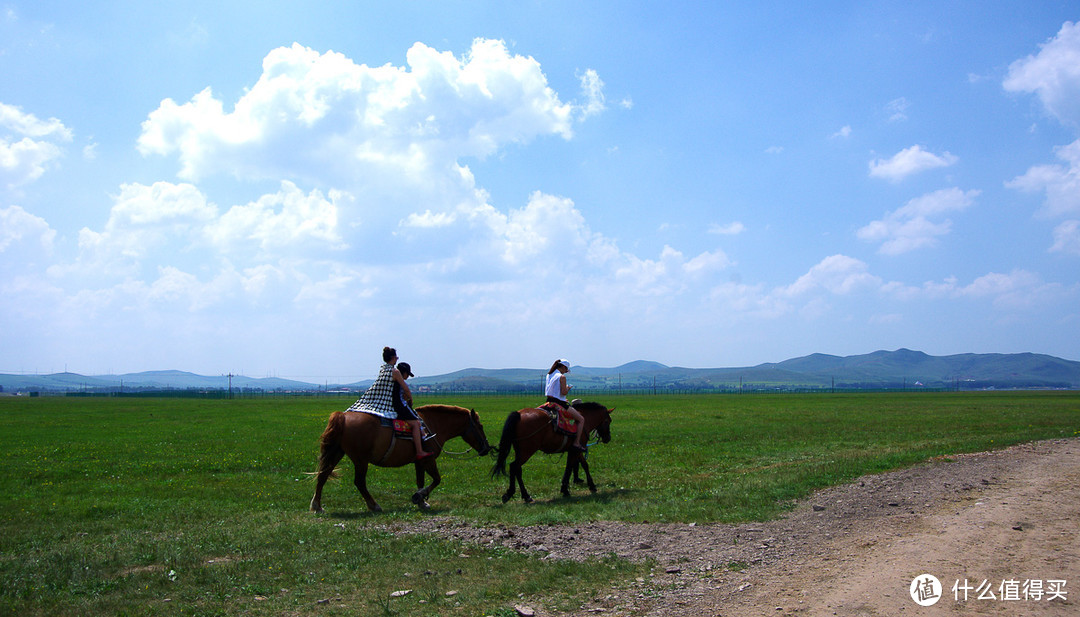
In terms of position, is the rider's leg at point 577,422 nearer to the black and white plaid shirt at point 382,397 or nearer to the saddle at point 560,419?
the saddle at point 560,419

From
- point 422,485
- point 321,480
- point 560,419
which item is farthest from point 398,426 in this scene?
point 560,419

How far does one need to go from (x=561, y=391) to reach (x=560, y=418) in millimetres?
581

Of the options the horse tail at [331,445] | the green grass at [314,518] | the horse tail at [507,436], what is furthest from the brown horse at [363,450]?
the horse tail at [507,436]

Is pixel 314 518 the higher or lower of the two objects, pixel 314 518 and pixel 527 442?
the lower

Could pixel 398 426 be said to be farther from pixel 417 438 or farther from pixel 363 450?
pixel 363 450

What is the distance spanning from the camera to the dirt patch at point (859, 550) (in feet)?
21.3

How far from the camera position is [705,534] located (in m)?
9.55

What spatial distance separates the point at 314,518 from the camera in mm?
12008

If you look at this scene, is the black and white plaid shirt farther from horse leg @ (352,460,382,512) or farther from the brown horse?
horse leg @ (352,460,382,512)

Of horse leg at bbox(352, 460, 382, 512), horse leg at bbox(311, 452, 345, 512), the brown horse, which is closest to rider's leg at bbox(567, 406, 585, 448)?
the brown horse

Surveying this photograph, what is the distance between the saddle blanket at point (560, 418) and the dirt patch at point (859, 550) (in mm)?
3720

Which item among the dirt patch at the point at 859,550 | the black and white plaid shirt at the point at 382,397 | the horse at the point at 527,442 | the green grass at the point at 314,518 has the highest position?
the black and white plaid shirt at the point at 382,397

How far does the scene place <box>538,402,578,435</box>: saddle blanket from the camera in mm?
14094

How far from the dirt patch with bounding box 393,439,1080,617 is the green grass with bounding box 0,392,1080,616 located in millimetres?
574
